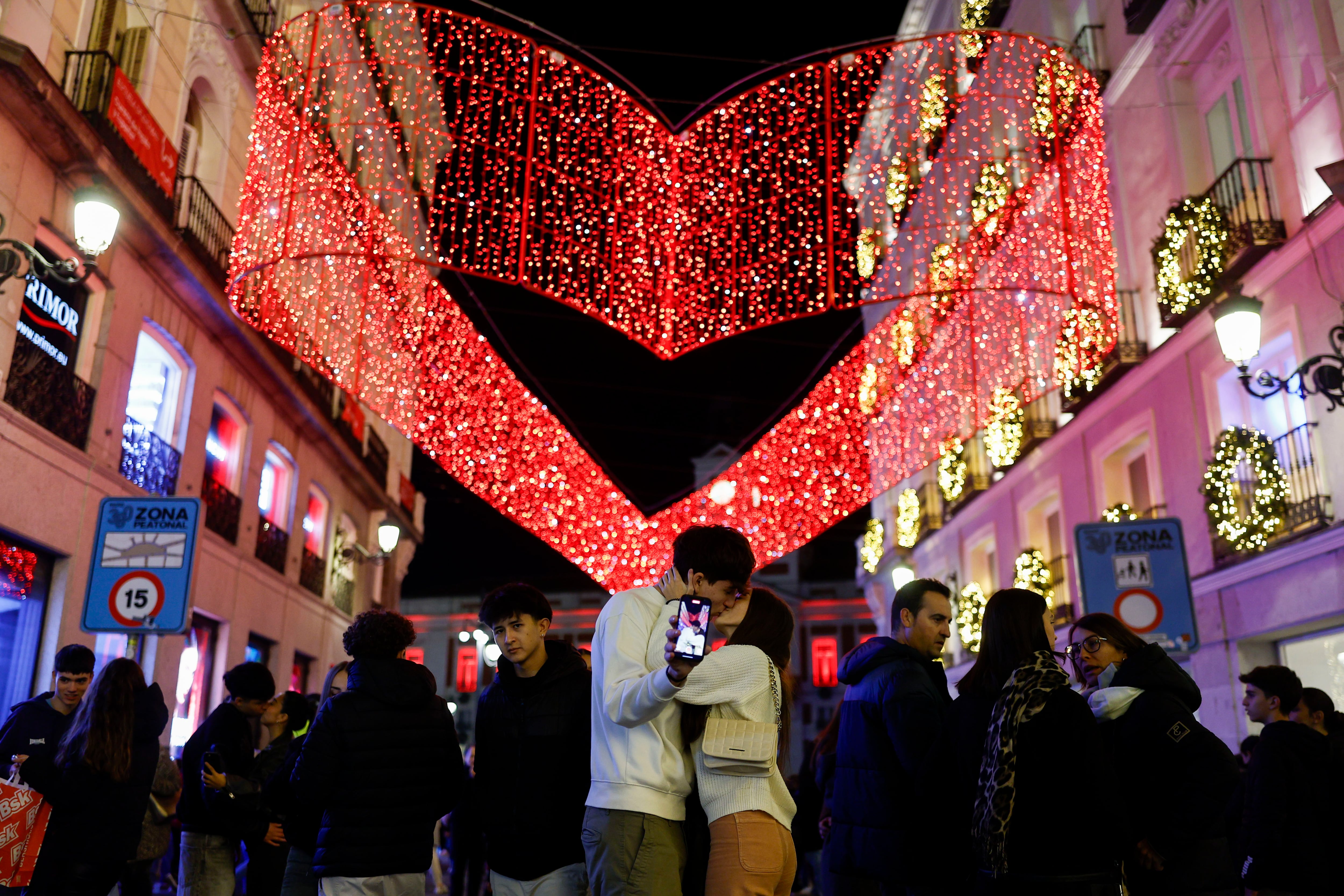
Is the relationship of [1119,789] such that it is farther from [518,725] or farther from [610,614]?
[518,725]

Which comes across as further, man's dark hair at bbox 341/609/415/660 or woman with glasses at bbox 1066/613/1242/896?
man's dark hair at bbox 341/609/415/660

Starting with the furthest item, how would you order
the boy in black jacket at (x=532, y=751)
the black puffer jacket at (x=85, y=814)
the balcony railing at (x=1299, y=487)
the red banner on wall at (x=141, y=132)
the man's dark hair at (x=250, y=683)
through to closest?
the red banner on wall at (x=141, y=132), the balcony railing at (x=1299, y=487), the man's dark hair at (x=250, y=683), the black puffer jacket at (x=85, y=814), the boy in black jacket at (x=532, y=751)

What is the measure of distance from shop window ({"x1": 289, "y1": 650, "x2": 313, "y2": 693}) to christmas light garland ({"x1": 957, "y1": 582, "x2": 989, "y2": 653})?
11.8m

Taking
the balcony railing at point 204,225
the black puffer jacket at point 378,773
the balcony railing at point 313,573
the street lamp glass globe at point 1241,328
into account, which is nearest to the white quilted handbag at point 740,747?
the black puffer jacket at point 378,773

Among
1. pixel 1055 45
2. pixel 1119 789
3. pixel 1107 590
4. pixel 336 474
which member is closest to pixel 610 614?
pixel 1119 789

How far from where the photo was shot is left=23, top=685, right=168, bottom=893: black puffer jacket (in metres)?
5.13

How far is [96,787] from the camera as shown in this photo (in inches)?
205

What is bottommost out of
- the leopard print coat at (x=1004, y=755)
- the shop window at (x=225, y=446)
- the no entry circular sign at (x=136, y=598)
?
the leopard print coat at (x=1004, y=755)

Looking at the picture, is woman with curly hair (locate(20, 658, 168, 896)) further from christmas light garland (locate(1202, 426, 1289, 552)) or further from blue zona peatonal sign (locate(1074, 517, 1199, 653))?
christmas light garland (locate(1202, 426, 1289, 552))

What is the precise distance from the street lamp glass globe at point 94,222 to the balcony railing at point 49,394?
3.69 m

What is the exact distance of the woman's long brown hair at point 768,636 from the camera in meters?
3.26

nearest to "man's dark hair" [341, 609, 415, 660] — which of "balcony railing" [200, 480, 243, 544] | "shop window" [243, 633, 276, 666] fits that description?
"balcony railing" [200, 480, 243, 544]

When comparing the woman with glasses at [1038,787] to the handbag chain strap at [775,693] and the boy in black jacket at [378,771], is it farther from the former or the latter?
the boy in black jacket at [378,771]

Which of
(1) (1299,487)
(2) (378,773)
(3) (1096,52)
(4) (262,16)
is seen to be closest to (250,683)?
(2) (378,773)
